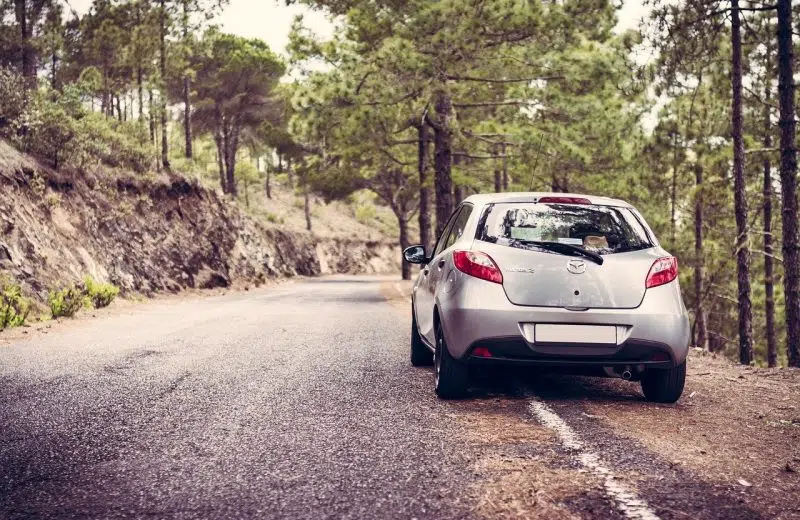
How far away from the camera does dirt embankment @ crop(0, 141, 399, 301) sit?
1650cm

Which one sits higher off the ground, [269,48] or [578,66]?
[269,48]

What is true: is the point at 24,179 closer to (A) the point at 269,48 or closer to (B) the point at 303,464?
(B) the point at 303,464

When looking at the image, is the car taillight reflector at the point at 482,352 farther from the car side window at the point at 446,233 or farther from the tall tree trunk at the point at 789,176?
the tall tree trunk at the point at 789,176

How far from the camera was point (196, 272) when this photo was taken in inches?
1013

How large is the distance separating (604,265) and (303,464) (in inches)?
107

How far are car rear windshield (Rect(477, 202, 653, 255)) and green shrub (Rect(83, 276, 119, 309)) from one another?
1296 centimetres

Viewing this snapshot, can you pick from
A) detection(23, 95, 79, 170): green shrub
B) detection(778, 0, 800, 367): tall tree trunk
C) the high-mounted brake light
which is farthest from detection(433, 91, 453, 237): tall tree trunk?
the high-mounted brake light

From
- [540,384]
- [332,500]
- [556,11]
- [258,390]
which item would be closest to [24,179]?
[556,11]

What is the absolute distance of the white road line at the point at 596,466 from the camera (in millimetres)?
3264

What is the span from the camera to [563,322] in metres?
5.31

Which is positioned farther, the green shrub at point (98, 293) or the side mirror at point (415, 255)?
the green shrub at point (98, 293)

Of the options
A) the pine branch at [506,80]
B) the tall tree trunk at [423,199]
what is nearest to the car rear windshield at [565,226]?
the pine branch at [506,80]

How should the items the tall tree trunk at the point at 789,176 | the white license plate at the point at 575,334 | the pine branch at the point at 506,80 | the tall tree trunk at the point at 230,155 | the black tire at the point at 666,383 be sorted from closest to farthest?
the white license plate at the point at 575,334 → the black tire at the point at 666,383 → the tall tree trunk at the point at 789,176 → the pine branch at the point at 506,80 → the tall tree trunk at the point at 230,155

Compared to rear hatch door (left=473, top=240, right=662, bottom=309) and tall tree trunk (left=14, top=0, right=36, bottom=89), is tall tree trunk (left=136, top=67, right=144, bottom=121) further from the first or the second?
rear hatch door (left=473, top=240, right=662, bottom=309)
